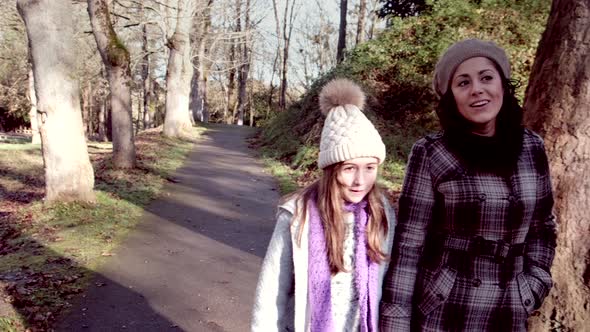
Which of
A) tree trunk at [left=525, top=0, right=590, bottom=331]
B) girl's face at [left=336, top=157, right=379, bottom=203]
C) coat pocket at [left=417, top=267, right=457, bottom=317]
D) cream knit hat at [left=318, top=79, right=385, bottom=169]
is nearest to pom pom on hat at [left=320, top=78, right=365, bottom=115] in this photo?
cream knit hat at [left=318, top=79, right=385, bottom=169]

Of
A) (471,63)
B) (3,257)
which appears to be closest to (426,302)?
(471,63)

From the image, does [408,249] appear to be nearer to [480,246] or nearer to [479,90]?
[480,246]

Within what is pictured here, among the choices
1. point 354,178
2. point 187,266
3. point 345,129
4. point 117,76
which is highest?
point 117,76

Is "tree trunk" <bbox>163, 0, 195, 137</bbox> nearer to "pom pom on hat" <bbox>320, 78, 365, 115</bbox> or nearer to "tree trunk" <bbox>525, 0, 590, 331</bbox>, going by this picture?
"tree trunk" <bbox>525, 0, 590, 331</bbox>

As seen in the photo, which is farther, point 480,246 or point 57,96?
point 57,96

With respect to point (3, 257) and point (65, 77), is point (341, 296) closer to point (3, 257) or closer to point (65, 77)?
point (3, 257)

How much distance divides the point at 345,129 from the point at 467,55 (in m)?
0.63

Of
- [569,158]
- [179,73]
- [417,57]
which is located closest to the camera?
[569,158]

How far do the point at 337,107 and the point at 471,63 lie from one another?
0.62 m

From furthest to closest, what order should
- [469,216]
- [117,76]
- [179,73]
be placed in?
[179,73]
[117,76]
[469,216]

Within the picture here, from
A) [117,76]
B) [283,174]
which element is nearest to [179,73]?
[117,76]

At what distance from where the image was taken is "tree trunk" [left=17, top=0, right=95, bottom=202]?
22.5ft

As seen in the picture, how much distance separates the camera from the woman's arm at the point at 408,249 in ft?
6.71

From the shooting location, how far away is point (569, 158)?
2752mm
